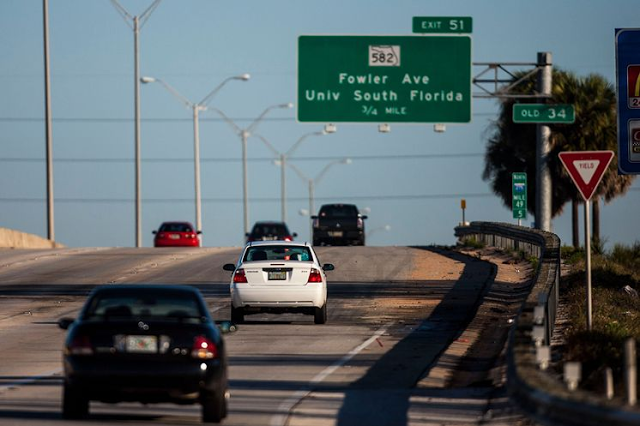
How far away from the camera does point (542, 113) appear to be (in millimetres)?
38812

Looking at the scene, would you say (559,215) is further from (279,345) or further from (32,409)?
(32,409)

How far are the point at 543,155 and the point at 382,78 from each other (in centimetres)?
484

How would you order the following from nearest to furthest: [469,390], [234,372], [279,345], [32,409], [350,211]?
[32,409] < [469,390] < [234,372] < [279,345] < [350,211]

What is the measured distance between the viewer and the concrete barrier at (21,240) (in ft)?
183

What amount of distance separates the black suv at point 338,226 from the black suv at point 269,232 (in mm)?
1557

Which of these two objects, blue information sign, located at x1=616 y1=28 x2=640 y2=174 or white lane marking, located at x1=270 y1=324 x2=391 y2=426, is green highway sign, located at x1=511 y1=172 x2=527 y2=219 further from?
white lane marking, located at x1=270 y1=324 x2=391 y2=426

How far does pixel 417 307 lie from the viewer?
31.2 metres

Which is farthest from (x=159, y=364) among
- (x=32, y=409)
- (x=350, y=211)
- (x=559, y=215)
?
(x=559, y=215)

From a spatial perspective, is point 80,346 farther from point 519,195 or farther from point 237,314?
point 519,195

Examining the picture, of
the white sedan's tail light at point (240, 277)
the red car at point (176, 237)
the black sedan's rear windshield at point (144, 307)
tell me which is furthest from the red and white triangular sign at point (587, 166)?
the red car at point (176, 237)

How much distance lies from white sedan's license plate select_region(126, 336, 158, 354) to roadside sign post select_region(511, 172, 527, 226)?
31.0 m

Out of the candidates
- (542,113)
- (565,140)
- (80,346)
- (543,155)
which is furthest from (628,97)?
(565,140)

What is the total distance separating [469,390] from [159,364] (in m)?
5.14

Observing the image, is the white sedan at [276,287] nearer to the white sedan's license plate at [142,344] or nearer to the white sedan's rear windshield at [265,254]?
the white sedan's rear windshield at [265,254]
